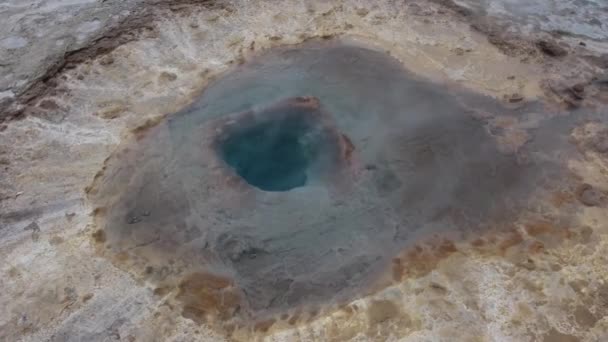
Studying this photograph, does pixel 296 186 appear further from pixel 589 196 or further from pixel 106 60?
pixel 106 60

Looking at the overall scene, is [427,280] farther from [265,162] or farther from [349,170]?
[265,162]

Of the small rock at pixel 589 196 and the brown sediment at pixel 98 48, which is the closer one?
the small rock at pixel 589 196

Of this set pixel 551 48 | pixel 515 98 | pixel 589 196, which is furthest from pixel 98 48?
pixel 589 196

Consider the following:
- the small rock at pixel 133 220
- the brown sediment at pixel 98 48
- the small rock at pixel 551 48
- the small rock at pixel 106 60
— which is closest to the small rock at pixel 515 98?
the small rock at pixel 551 48

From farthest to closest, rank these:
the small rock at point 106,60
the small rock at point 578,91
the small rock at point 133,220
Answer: the small rock at point 106,60
the small rock at point 578,91
the small rock at point 133,220

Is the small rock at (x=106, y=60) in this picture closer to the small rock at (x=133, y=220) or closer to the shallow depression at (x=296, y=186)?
the shallow depression at (x=296, y=186)

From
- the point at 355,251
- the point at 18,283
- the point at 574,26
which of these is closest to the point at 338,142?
the point at 355,251
